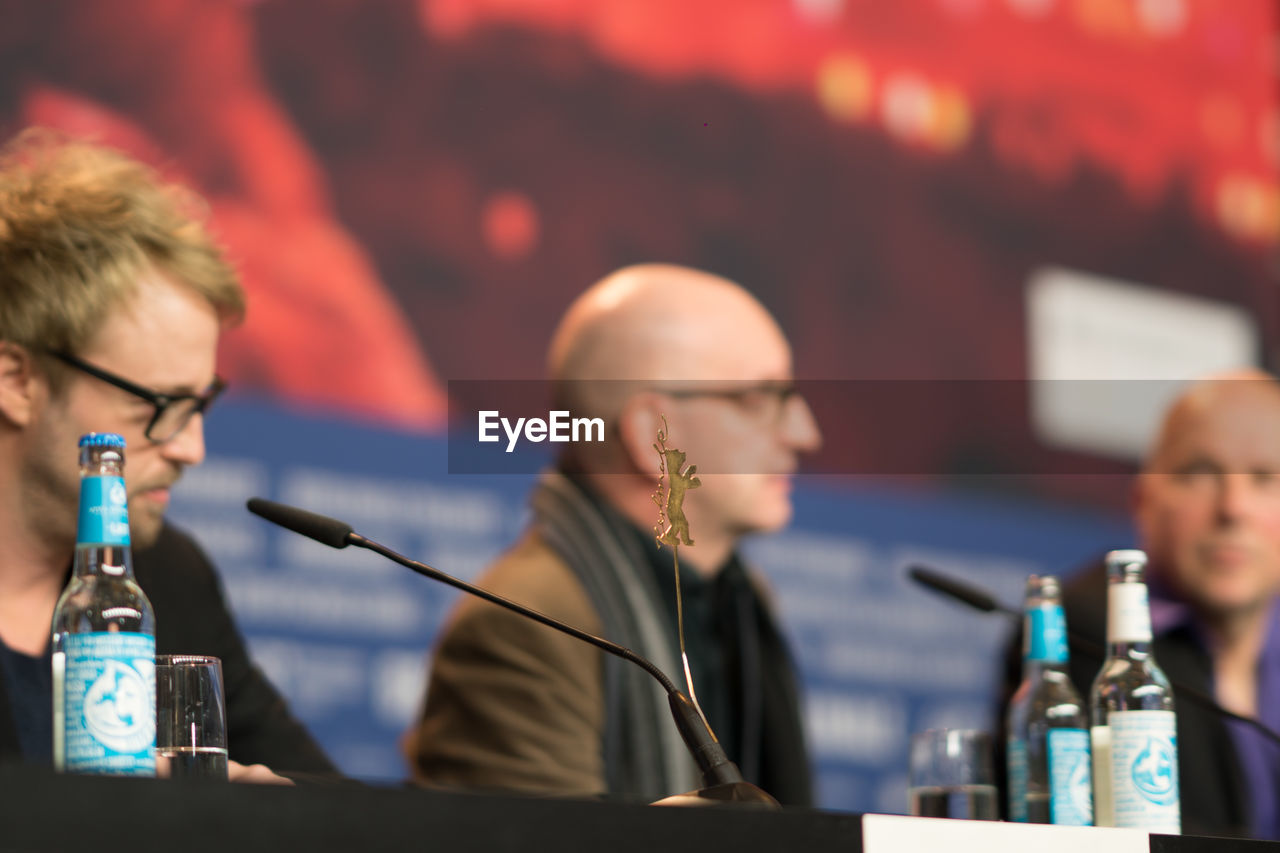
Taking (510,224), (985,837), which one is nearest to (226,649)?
(985,837)

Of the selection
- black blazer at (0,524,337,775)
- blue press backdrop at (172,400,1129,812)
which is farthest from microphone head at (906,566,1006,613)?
blue press backdrop at (172,400,1129,812)

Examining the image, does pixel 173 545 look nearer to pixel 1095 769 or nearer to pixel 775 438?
pixel 775 438

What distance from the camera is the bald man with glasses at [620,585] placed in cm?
172

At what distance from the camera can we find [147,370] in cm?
169

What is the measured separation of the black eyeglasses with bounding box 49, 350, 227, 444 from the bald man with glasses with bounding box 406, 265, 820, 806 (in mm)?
384

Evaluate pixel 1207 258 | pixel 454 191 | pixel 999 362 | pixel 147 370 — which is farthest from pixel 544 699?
pixel 1207 258

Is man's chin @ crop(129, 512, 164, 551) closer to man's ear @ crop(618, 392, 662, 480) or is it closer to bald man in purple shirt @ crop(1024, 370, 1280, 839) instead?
man's ear @ crop(618, 392, 662, 480)

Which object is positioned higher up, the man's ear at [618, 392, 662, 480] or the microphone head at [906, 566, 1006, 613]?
the man's ear at [618, 392, 662, 480]

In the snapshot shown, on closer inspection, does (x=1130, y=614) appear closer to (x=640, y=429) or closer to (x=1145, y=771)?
(x=1145, y=771)

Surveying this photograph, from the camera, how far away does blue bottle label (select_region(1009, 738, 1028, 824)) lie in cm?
150

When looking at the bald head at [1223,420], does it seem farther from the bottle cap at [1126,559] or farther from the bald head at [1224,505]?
the bottle cap at [1126,559]

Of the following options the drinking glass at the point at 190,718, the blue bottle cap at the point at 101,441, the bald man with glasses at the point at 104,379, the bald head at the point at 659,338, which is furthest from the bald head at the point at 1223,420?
the blue bottle cap at the point at 101,441

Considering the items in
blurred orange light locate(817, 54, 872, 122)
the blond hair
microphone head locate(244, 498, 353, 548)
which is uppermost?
blurred orange light locate(817, 54, 872, 122)

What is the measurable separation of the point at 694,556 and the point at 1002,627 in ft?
5.48
